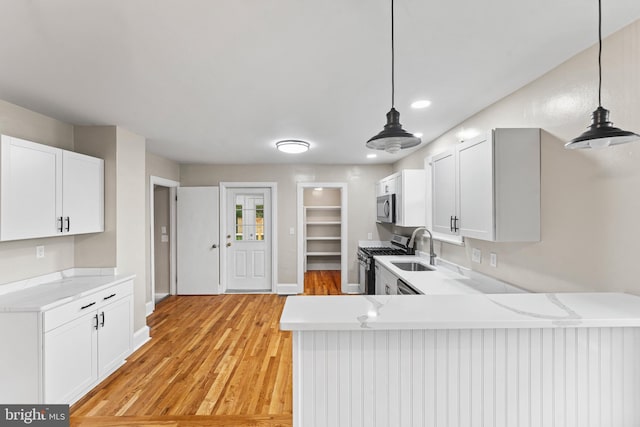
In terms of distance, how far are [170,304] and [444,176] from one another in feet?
15.2

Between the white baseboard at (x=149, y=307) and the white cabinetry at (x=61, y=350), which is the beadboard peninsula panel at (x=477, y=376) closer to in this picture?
the white cabinetry at (x=61, y=350)

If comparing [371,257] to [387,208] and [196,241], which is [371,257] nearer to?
[387,208]

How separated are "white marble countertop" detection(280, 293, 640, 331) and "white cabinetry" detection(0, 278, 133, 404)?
2.04 meters

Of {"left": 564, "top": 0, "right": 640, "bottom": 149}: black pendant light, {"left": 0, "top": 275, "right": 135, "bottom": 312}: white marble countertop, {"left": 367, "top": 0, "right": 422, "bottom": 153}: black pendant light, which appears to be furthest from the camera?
{"left": 0, "top": 275, "right": 135, "bottom": 312}: white marble countertop

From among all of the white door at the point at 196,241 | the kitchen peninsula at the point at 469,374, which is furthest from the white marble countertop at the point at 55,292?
the white door at the point at 196,241

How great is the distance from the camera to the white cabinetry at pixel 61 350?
2.18m

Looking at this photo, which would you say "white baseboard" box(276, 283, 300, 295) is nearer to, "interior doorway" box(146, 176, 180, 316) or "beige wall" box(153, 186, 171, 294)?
"interior doorway" box(146, 176, 180, 316)

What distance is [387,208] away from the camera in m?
4.67

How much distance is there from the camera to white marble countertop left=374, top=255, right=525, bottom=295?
2496mm

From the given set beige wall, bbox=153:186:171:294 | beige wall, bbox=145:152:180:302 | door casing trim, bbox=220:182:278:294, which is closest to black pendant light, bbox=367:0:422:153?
beige wall, bbox=145:152:180:302

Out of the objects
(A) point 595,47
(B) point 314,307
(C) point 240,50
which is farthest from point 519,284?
(C) point 240,50

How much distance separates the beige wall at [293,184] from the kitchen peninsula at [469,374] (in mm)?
4388

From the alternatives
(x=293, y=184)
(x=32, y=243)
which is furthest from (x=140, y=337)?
(x=293, y=184)

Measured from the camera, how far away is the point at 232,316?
4516 millimetres
